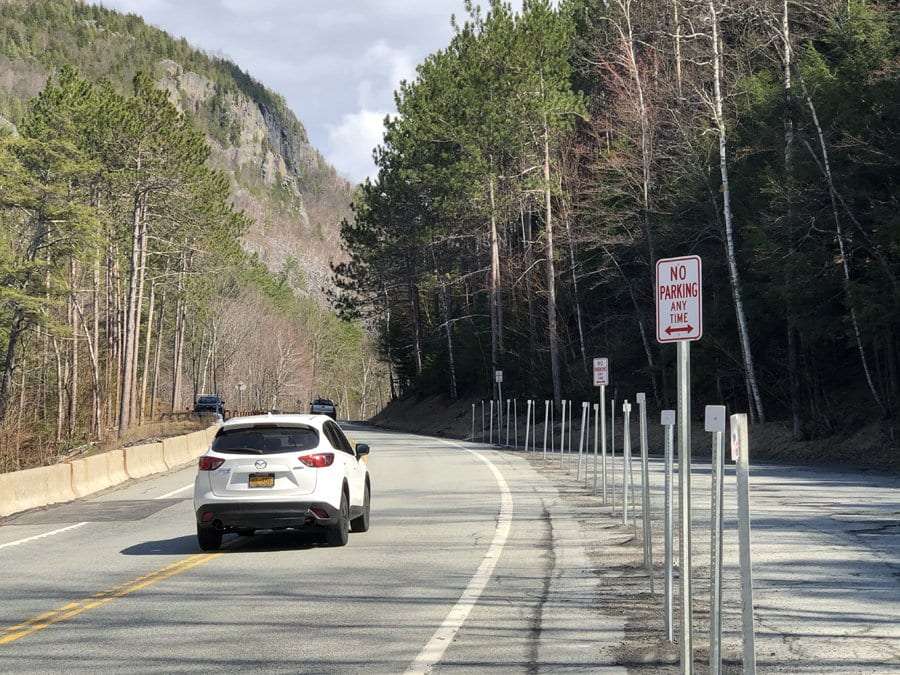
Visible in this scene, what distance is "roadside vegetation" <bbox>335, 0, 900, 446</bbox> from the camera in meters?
29.4

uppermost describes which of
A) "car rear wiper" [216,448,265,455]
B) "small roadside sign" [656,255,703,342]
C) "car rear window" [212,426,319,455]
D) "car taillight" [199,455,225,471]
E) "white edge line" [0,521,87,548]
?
"small roadside sign" [656,255,703,342]

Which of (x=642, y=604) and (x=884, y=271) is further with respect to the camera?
(x=884, y=271)

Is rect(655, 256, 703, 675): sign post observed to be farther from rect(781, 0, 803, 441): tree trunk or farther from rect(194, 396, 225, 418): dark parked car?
rect(194, 396, 225, 418): dark parked car

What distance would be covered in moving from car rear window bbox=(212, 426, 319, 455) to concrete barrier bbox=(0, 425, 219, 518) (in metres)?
8.19

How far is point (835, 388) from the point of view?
35.3 meters

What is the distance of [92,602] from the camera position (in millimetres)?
10531

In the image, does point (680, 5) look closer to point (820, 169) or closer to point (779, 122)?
point (779, 122)

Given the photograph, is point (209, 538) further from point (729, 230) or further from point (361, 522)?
point (729, 230)

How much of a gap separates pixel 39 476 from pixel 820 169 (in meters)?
19.8

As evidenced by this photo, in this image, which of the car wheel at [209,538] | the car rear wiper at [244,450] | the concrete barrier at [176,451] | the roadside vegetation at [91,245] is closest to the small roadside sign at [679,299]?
the car rear wiper at [244,450]

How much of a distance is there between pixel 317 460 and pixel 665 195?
92.4 feet

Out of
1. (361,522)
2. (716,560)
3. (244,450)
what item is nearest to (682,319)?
(716,560)

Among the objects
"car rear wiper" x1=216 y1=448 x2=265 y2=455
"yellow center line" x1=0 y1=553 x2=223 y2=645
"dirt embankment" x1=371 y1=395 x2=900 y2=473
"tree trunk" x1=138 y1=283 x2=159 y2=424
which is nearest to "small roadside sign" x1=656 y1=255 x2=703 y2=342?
"yellow center line" x1=0 y1=553 x2=223 y2=645

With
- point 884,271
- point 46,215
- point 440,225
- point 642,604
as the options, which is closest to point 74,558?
point 642,604
